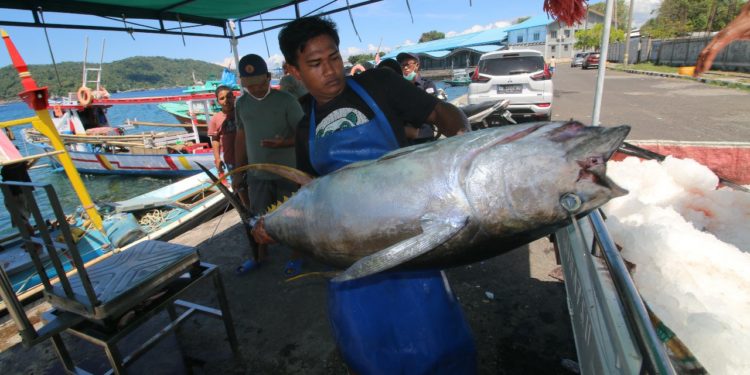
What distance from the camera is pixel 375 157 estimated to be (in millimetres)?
1436

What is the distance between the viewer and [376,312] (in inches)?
52.8

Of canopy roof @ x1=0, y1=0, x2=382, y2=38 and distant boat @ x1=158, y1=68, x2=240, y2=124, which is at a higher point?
canopy roof @ x1=0, y1=0, x2=382, y2=38

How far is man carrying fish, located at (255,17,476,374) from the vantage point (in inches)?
52.2

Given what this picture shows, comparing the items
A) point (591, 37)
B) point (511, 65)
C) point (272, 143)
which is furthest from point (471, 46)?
point (272, 143)

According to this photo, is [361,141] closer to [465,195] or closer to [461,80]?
[465,195]

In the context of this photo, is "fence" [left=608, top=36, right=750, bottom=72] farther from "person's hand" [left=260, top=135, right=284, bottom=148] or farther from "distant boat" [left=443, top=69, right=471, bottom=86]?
"person's hand" [left=260, top=135, right=284, bottom=148]

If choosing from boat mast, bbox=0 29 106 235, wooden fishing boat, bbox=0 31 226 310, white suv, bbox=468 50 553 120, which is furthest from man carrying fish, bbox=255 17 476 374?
white suv, bbox=468 50 553 120

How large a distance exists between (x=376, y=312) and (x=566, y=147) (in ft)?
2.89

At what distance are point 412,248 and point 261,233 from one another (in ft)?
2.86

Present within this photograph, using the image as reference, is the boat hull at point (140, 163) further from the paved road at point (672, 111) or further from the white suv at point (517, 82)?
→ the paved road at point (672, 111)

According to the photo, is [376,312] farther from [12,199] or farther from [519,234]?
[12,199]

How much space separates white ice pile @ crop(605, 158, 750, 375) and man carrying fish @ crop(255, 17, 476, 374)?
73 centimetres

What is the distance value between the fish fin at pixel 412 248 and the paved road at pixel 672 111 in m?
8.49

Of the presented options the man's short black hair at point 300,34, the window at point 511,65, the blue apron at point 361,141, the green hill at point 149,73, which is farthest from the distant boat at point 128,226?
the green hill at point 149,73
